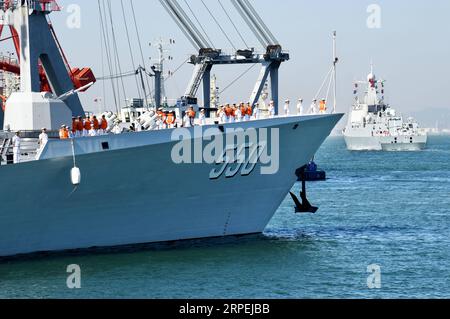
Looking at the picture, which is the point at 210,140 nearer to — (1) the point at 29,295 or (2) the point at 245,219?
(2) the point at 245,219

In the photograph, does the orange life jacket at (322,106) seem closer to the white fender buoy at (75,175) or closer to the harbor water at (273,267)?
the harbor water at (273,267)

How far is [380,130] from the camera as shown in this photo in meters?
139

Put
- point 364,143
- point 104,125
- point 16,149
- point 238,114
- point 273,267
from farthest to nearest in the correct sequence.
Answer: point 364,143 → point 238,114 → point 104,125 → point 273,267 → point 16,149

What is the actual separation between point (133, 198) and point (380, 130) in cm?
11439

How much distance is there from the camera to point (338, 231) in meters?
35.2

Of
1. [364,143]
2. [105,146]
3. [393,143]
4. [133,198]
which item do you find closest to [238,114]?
[133,198]

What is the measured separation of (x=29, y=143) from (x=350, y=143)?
124036 mm

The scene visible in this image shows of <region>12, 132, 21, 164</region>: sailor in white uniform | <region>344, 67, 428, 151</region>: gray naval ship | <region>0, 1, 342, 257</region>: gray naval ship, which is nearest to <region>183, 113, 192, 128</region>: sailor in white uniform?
<region>0, 1, 342, 257</region>: gray naval ship

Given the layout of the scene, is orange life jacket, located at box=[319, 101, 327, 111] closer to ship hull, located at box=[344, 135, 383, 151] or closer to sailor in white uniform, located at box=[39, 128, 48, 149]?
sailor in white uniform, located at box=[39, 128, 48, 149]

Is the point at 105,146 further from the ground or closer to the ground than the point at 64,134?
closer to the ground

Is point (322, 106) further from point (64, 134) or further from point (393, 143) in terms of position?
point (393, 143)

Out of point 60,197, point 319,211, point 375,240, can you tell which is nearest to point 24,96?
point 60,197

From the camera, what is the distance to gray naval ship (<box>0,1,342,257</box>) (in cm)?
2638

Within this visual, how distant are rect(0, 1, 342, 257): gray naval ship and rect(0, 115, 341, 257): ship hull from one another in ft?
0.11
